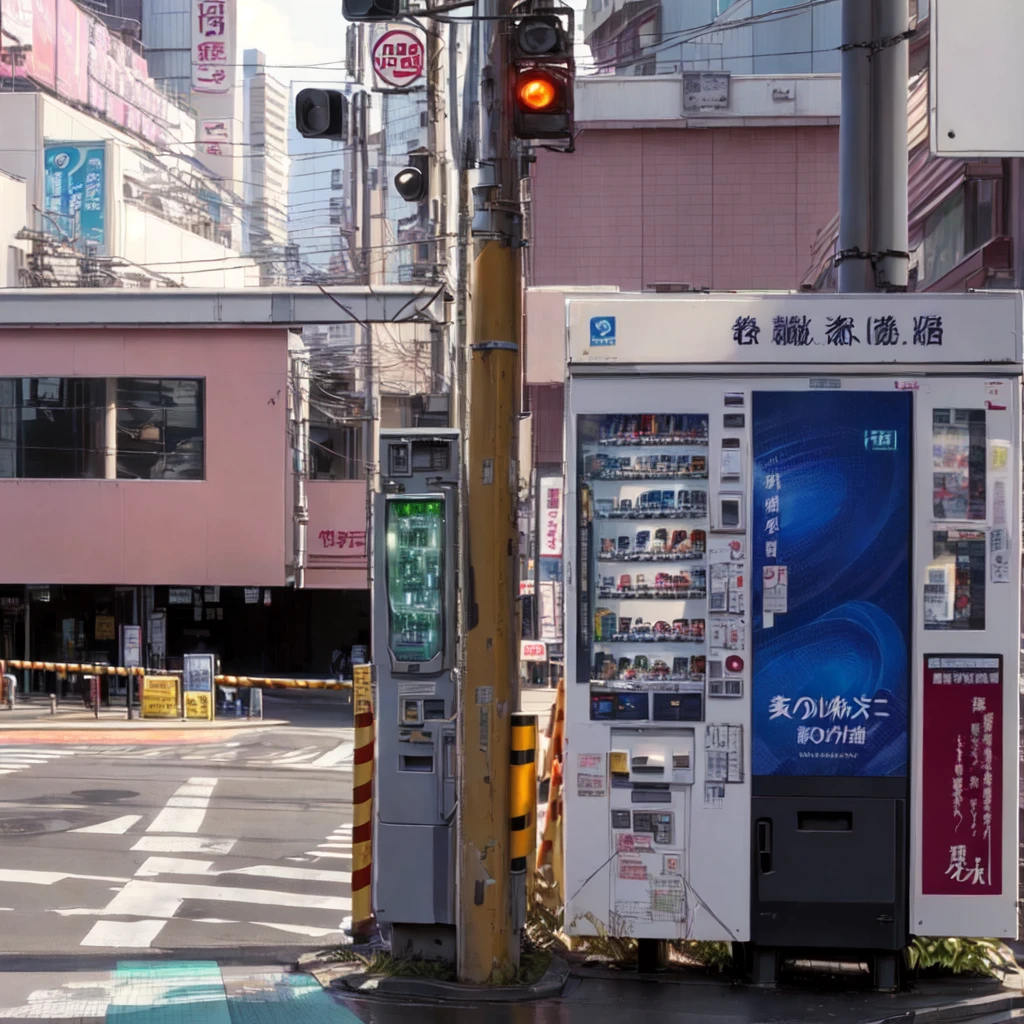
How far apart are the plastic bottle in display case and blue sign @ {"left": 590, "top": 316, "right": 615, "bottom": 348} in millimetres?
1232

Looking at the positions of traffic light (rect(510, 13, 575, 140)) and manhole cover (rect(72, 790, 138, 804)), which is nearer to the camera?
traffic light (rect(510, 13, 575, 140))

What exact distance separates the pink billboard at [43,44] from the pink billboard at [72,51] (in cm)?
52

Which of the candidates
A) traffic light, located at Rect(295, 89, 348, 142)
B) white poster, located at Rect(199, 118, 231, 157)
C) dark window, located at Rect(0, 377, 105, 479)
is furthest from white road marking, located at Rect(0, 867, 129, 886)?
white poster, located at Rect(199, 118, 231, 157)

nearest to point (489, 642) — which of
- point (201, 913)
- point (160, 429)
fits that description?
point (201, 913)

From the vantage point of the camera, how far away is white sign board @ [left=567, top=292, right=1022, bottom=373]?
7.40 meters

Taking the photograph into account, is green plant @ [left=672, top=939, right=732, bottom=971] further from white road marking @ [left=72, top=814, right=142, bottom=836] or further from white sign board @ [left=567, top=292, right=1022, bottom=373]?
white road marking @ [left=72, top=814, right=142, bottom=836]

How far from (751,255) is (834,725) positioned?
28.9 m

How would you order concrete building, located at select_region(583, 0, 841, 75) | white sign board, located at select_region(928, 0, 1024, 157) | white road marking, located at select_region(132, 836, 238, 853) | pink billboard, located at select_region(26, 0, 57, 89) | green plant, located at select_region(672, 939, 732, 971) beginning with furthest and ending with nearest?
1. pink billboard, located at select_region(26, 0, 57, 89)
2. concrete building, located at select_region(583, 0, 841, 75)
3. white road marking, located at select_region(132, 836, 238, 853)
4. green plant, located at select_region(672, 939, 732, 971)
5. white sign board, located at select_region(928, 0, 1024, 157)

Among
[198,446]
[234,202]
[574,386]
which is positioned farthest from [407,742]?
[234,202]

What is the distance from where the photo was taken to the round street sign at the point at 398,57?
1125 inches

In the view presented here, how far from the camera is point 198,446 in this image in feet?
109

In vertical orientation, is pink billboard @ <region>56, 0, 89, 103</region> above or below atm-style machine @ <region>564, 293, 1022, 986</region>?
above

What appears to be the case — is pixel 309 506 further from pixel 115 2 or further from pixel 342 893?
pixel 115 2

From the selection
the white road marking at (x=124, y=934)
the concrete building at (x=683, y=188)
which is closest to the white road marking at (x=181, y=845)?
the white road marking at (x=124, y=934)
